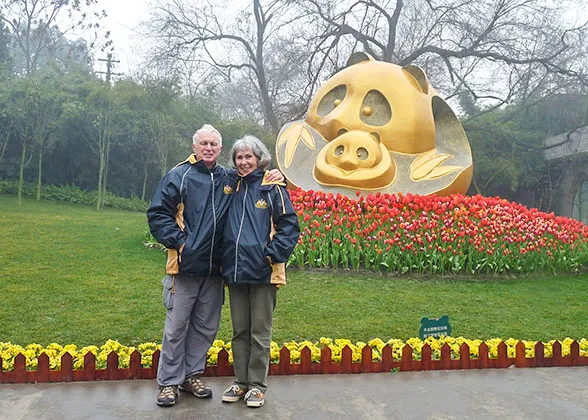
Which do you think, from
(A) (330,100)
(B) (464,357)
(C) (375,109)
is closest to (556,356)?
(B) (464,357)

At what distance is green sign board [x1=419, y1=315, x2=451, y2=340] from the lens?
14.0ft

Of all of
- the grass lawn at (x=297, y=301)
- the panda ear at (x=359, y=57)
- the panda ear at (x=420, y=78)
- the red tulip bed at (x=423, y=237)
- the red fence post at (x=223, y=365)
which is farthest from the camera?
the panda ear at (x=359, y=57)

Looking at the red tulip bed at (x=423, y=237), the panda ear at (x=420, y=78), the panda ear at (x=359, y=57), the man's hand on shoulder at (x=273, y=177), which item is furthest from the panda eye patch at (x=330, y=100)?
the man's hand on shoulder at (x=273, y=177)

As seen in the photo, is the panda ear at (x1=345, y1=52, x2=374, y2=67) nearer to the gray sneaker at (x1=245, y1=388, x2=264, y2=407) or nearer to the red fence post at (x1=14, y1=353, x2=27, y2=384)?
the gray sneaker at (x1=245, y1=388, x2=264, y2=407)

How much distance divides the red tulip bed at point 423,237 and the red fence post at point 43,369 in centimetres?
466

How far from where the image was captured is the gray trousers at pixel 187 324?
10.5 ft

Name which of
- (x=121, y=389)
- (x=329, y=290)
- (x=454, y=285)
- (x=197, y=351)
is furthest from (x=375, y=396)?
(x=454, y=285)

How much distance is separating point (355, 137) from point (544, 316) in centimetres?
427

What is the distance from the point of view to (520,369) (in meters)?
3.85

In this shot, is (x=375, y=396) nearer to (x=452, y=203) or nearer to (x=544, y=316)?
(x=544, y=316)

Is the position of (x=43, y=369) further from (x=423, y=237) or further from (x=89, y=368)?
(x=423, y=237)

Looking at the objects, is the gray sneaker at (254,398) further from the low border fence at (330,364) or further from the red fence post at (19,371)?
the red fence post at (19,371)

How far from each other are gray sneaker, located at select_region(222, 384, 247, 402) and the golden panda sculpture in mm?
6121

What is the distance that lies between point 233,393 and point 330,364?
723 mm
